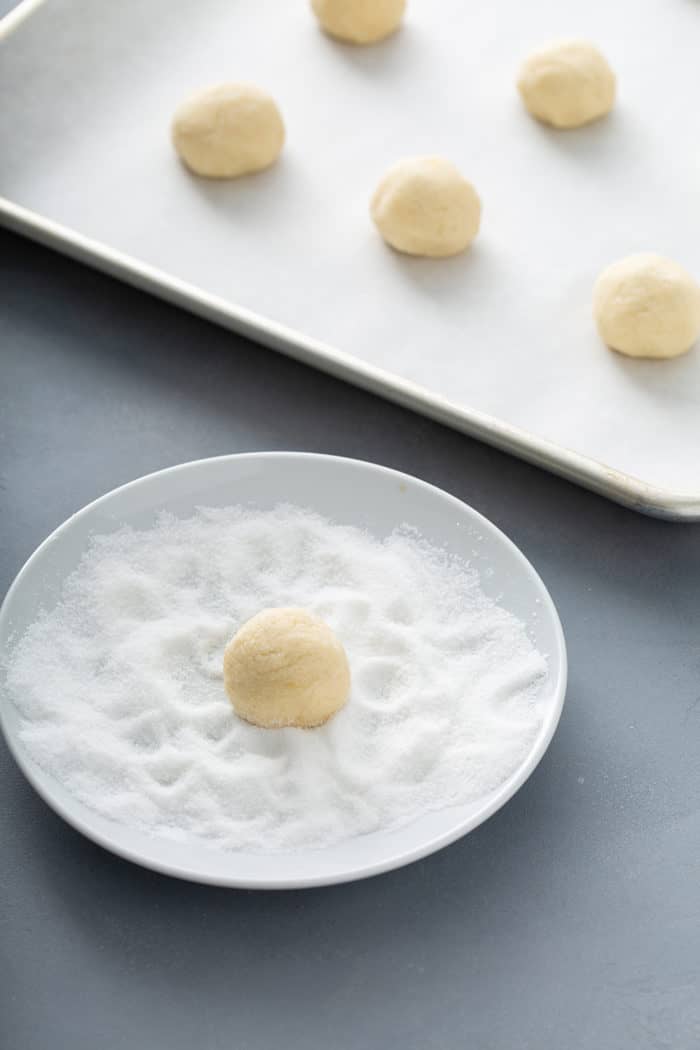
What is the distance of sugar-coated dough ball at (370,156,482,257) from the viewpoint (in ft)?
5.37

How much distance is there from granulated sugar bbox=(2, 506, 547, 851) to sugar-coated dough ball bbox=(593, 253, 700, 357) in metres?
0.41

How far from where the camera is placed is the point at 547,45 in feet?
6.16

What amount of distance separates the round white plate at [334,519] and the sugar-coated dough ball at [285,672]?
0.13m

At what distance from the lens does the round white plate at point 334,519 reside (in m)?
1.07

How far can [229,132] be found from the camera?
1729mm

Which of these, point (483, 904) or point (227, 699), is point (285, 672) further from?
point (483, 904)

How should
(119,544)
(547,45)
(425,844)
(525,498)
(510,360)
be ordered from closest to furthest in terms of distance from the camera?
(425,844) < (119,544) < (525,498) < (510,360) < (547,45)

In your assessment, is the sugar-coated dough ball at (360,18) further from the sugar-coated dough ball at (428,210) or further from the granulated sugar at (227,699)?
the granulated sugar at (227,699)

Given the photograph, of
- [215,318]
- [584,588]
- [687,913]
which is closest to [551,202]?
[215,318]

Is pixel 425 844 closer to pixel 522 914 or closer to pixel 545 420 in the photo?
pixel 522 914

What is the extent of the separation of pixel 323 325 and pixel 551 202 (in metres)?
0.36

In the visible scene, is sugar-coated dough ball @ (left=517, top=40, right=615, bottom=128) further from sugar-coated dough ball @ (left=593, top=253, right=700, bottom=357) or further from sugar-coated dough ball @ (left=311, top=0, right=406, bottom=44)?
sugar-coated dough ball @ (left=593, top=253, right=700, bottom=357)

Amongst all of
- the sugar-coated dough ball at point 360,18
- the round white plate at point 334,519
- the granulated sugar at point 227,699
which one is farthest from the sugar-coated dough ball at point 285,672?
the sugar-coated dough ball at point 360,18

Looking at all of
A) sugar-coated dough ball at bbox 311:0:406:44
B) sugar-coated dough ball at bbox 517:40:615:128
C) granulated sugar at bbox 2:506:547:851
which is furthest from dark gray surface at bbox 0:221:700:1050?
sugar-coated dough ball at bbox 311:0:406:44
